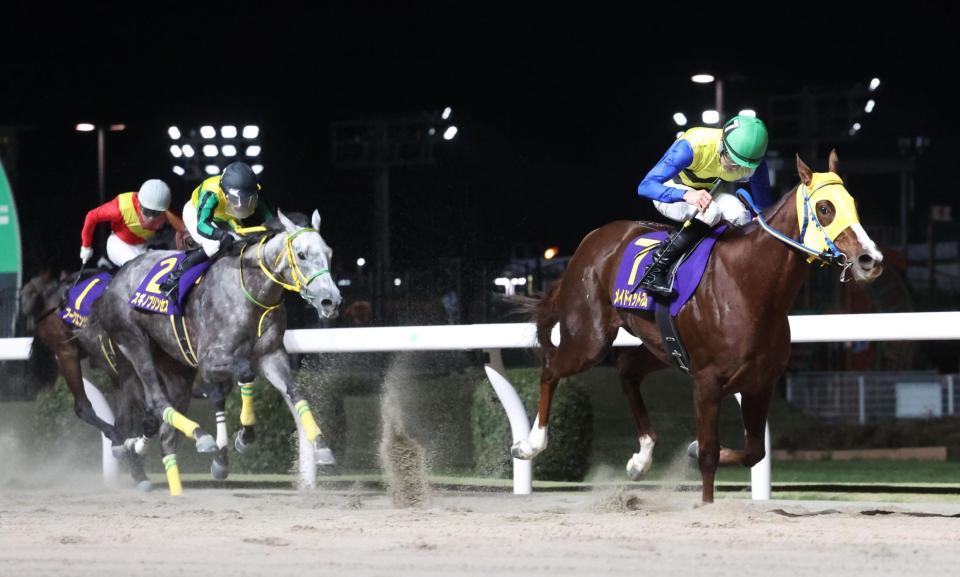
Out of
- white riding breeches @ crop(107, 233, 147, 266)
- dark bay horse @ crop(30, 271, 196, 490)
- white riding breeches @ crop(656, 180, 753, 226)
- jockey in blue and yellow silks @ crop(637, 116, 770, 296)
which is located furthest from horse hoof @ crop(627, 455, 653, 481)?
white riding breeches @ crop(107, 233, 147, 266)

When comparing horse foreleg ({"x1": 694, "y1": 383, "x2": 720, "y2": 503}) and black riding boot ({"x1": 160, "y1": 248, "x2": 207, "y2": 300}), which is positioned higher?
black riding boot ({"x1": 160, "y1": 248, "x2": 207, "y2": 300})

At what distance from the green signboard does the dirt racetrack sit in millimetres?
7064

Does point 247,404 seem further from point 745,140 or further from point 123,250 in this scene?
point 745,140

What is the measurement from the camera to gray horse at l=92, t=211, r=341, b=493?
6848 mm

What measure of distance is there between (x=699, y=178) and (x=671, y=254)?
40 cm

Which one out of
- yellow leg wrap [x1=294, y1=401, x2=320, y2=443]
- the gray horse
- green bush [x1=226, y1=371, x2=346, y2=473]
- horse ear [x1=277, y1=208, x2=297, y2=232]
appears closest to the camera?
yellow leg wrap [x1=294, y1=401, x2=320, y2=443]

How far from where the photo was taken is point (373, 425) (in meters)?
9.91

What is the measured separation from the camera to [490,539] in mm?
4789

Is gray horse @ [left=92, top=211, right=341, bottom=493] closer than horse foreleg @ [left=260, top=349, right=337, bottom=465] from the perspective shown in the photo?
No

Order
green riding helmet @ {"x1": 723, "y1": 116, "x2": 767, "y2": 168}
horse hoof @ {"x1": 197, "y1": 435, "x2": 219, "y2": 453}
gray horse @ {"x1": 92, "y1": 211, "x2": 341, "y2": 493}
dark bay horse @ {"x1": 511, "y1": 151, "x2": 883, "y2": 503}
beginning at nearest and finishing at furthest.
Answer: dark bay horse @ {"x1": 511, "y1": 151, "x2": 883, "y2": 503} → green riding helmet @ {"x1": 723, "y1": 116, "x2": 767, "y2": 168} → gray horse @ {"x1": 92, "y1": 211, "x2": 341, "y2": 493} → horse hoof @ {"x1": 197, "y1": 435, "x2": 219, "y2": 453}

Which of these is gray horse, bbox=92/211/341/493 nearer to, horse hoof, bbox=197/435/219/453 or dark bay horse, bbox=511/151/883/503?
horse hoof, bbox=197/435/219/453

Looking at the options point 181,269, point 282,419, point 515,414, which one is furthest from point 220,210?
point 515,414

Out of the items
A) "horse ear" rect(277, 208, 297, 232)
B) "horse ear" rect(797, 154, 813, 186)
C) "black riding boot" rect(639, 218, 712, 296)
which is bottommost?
"black riding boot" rect(639, 218, 712, 296)

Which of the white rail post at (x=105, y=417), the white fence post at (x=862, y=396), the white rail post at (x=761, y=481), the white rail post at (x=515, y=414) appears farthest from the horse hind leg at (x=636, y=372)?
the white fence post at (x=862, y=396)
